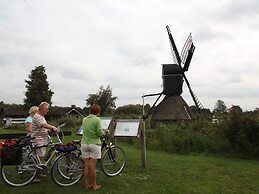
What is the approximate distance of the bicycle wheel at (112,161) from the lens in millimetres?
7641

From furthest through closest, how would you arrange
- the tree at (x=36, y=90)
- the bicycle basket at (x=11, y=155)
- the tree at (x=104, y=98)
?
the tree at (x=104, y=98), the tree at (x=36, y=90), the bicycle basket at (x=11, y=155)

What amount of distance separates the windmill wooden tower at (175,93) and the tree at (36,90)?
19.3 m

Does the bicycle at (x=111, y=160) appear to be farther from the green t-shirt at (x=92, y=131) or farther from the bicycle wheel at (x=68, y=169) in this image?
the green t-shirt at (x=92, y=131)

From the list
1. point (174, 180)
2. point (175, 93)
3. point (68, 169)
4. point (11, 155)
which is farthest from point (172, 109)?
point (11, 155)

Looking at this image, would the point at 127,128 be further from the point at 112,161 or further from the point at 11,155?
the point at 11,155

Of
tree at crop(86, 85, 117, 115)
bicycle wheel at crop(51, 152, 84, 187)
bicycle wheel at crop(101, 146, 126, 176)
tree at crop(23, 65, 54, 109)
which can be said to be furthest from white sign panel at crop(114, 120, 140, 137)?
tree at crop(86, 85, 117, 115)

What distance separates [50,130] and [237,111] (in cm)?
750

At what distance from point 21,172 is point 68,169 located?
93cm

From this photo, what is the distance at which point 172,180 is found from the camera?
7398mm

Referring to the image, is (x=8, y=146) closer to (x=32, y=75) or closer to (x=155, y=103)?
(x=155, y=103)

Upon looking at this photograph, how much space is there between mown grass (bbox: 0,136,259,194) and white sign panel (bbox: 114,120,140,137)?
3.03 feet

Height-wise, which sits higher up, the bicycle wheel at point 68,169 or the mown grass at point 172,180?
the bicycle wheel at point 68,169

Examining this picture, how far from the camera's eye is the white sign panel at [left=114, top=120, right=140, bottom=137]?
8898 millimetres

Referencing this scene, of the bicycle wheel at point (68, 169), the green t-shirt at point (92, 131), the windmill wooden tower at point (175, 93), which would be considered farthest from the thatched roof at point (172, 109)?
the green t-shirt at point (92, 131)
